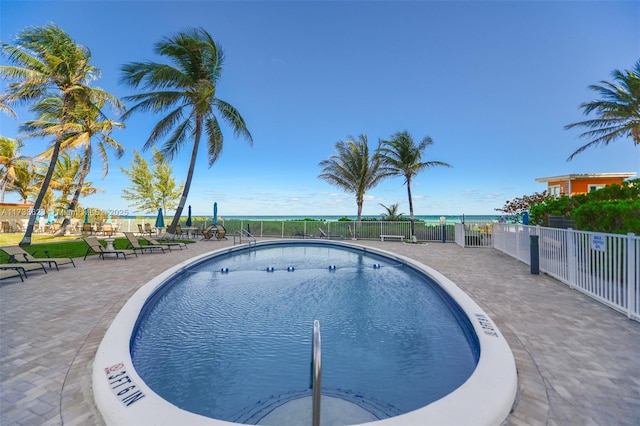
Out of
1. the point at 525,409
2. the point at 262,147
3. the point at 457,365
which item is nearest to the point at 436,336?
the point at 457,365

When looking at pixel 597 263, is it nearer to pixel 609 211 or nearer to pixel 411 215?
pixel 609 211

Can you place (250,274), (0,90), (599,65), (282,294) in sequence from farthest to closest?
(599,65) < (0,90) < (250,274) < (282,294)

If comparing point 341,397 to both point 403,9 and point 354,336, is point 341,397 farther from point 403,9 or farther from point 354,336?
point 403,9

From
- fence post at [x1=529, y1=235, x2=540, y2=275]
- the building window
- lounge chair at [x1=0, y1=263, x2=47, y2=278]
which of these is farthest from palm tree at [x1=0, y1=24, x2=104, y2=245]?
the building window

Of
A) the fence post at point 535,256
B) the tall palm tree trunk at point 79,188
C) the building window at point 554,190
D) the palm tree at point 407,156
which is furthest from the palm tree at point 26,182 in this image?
the building window at point 554,190

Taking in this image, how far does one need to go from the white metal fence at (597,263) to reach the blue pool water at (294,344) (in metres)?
2.33

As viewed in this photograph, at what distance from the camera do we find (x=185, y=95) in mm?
15383

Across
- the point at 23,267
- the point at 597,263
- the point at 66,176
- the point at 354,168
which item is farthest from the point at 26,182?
the point at 597,263

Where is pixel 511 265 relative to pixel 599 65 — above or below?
below

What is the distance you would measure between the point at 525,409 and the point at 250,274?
7.44 m

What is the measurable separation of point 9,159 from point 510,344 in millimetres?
37329

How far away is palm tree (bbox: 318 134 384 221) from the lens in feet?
70.8

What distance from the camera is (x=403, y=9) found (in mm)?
14484

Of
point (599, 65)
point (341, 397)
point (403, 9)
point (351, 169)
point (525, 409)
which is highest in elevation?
point (403, 9)
